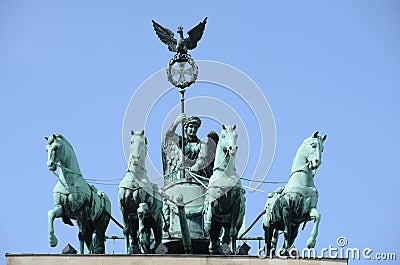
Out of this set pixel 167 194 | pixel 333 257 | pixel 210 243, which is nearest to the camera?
pixel 333 257

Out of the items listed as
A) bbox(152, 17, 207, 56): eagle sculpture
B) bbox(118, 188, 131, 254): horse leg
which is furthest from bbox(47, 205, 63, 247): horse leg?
bbox(152, 17, 207, 56): eagle sculpture

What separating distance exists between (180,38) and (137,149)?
6663mm

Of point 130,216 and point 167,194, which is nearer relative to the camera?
point 130,216

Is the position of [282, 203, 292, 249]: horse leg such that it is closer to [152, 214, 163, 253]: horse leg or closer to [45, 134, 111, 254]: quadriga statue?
[152, 214, 163, 253]: horse leg

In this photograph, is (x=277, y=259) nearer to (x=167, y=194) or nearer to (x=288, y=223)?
(x=288, y=223)

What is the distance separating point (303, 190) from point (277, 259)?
1.74 meters

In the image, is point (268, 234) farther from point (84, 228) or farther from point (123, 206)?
point (84, 228)

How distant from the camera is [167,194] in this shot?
35969 millimetres

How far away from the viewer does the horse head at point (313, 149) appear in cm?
3141

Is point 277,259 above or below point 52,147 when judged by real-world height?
below

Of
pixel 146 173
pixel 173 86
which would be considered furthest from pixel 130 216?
pixel 173 86

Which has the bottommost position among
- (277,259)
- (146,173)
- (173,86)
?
(277,259)

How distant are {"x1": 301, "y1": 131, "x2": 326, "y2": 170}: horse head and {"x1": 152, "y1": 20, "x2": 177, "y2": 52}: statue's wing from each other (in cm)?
722

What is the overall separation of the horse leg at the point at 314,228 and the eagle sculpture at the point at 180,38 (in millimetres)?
7786
